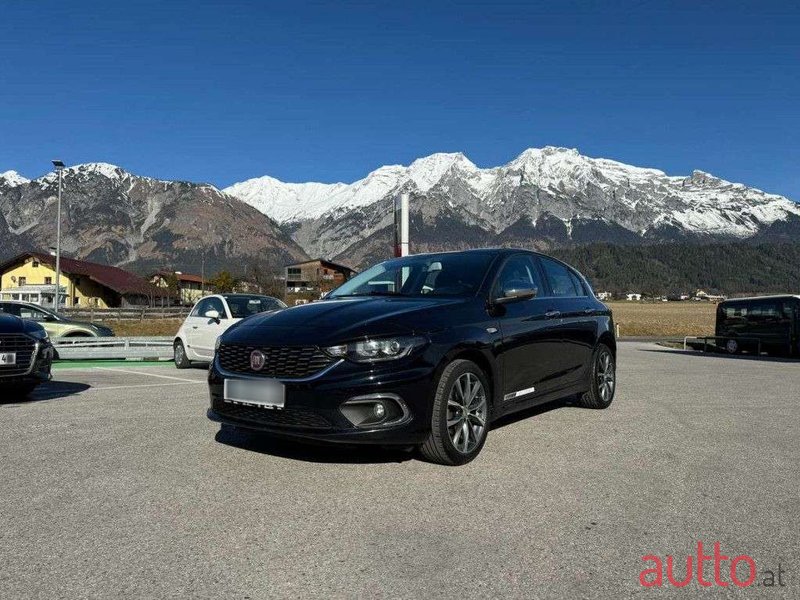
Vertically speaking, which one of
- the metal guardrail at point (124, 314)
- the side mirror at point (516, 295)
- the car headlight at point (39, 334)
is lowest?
the metal guardrail at point (124, 314)

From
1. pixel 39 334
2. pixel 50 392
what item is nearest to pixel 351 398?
pixel 39 334

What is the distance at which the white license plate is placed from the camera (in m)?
4.14

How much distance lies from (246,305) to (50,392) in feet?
14.0

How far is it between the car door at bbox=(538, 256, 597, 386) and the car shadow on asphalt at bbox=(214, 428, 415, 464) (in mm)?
2000

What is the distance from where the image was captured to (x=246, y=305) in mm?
12062

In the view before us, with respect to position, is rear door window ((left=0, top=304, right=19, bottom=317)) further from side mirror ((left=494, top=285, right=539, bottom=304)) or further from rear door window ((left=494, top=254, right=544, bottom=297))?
side mirror ((left=494, top=285, right=539, bottom=304))

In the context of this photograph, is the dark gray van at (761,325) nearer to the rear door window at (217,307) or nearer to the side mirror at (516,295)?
the rear door window at (217,307)

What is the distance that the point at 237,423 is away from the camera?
4402 mm

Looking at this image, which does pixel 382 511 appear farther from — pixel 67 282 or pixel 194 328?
pixel 67 282

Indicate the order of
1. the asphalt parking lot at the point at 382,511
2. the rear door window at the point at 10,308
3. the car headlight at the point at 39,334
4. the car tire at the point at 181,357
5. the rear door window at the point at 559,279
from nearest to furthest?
1. the asphalt parking lot at the point at 382,511
2. the rear door window at the point at 559,279
3. the car headlight at the point at 39,334
4. the car tire at the point at 181,357
5. the rear door window at the point at 10,308

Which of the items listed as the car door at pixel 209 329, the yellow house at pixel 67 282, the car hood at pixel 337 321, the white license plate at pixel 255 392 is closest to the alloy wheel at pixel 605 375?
the car hood at pixel 337 321

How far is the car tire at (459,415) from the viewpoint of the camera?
14.0ft

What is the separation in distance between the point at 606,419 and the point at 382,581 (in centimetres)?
422

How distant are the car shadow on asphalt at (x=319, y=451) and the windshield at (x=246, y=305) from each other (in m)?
6.68
